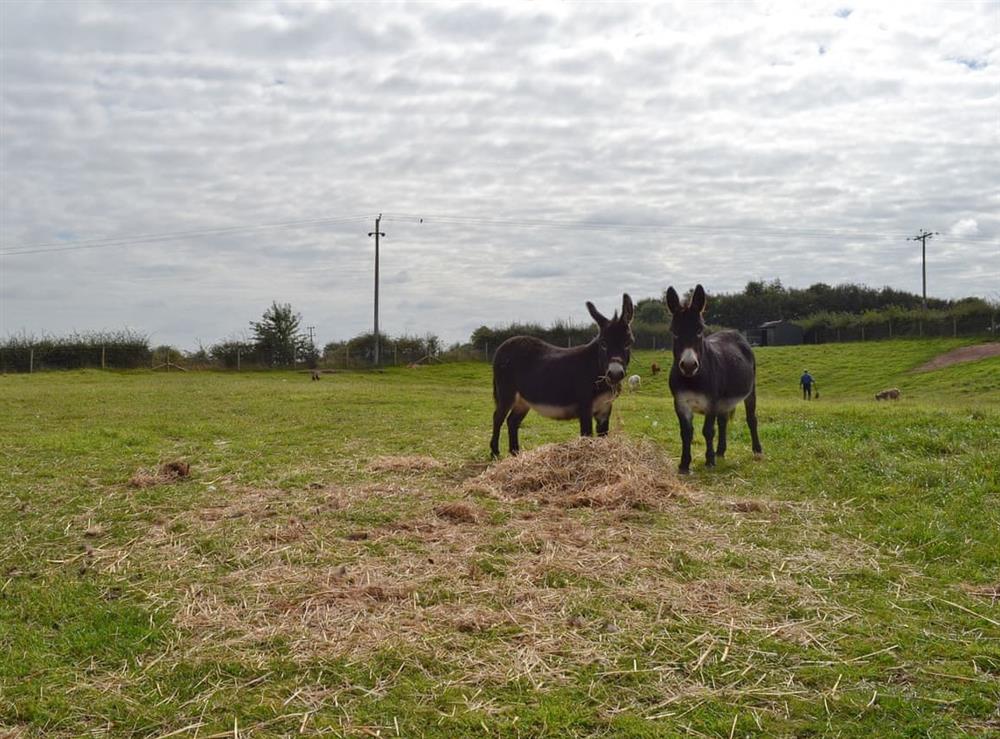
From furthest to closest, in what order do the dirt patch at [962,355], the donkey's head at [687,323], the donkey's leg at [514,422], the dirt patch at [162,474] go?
the dirt patch at [962,355] < the donkey's leg at [514,422] < the donkey's head at [687,323] < the dirt patch at [162,474]

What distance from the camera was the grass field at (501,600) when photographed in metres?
3.82

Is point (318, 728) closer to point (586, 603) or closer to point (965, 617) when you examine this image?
point (586, 603)

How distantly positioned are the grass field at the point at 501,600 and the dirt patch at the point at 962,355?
37.8 m

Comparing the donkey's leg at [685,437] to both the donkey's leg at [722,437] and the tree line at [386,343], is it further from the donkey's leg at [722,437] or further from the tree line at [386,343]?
the tree line at [386,343]

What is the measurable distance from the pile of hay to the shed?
241 feet

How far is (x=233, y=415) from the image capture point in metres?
19.4

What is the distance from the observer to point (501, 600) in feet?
17.3

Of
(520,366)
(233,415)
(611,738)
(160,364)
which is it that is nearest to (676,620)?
(611,738)

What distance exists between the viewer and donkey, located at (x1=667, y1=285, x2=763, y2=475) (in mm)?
9727

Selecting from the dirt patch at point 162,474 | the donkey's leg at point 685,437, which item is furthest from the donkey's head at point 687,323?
the dirt patch at point 162,474

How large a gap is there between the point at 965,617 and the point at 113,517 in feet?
25.5

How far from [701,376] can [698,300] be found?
1048 millimetres

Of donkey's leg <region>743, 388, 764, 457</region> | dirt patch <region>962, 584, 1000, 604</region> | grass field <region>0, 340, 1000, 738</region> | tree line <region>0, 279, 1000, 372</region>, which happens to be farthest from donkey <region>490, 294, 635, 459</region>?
tree line <region>0, 279, 1000, 372</region>

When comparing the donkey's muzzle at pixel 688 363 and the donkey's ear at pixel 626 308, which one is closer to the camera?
the donkey's muzzle at pixel 688 363
